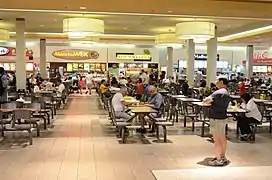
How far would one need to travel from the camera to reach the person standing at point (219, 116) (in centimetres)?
654

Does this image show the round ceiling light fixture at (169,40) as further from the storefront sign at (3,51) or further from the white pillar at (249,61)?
the storefront sign at (3,51)

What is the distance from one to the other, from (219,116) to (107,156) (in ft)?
7.30

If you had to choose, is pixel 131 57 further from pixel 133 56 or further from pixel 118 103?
pixel 118 103

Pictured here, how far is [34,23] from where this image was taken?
16.4m

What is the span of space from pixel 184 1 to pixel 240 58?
69.0ft

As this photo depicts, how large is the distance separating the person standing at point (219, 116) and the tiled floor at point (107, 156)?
0.82 ft

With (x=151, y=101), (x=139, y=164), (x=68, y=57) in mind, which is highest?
(x=68, y=57)

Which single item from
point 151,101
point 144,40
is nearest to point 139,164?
point 151,101

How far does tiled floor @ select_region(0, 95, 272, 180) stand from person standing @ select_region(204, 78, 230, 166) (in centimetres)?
25

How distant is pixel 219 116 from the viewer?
6.55 m

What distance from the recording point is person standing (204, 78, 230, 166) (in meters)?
6.54

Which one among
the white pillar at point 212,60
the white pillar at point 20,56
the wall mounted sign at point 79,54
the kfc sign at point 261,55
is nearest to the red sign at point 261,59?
the kfc sign at point 261,55

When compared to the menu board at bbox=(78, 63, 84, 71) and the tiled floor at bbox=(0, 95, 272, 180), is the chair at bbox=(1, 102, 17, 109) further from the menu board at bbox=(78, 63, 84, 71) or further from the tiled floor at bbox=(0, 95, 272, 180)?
the menu board at bbox=(78, 63, 84, 71)

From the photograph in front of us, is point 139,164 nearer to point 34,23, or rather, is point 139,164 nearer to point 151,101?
point 151,101
